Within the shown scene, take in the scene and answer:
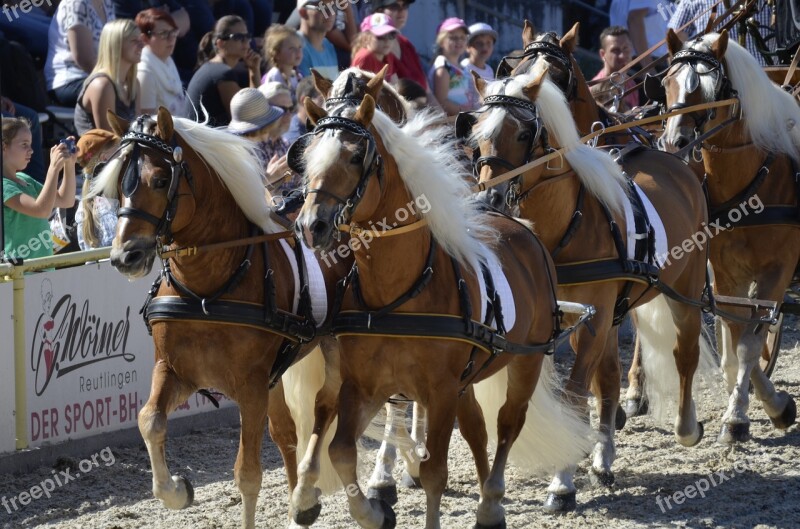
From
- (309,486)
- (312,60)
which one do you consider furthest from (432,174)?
(312,60)

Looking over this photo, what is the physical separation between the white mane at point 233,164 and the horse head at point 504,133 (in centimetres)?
102

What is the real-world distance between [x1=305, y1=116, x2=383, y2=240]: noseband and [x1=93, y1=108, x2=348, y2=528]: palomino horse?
2.10 feet

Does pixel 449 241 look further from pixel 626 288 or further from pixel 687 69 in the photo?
pixel 687 69

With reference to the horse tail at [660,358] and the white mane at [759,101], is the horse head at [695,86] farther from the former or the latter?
the horse tail at [660,358]

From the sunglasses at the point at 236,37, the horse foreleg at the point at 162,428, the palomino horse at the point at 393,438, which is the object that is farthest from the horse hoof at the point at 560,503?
the sunglasses at the point at 236,37

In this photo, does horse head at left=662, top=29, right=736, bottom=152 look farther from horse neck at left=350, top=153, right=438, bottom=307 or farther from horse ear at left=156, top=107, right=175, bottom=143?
horse ear at left=156, top=107, right=175, bottom=143

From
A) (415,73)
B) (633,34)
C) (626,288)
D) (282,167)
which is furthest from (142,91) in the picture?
(633,34)

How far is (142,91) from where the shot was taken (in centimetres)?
862

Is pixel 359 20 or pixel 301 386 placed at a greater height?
pixel 359 20

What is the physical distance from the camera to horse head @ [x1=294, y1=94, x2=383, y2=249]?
439cm

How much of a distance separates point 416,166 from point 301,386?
1510mm

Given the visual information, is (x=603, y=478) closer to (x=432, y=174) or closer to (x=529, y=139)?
(x=529, y=139)

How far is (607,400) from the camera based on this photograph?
6.60 meters

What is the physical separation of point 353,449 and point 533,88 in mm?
1996
